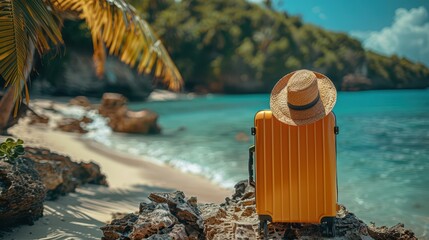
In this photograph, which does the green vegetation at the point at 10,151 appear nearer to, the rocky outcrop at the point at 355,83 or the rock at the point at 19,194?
the rock at the point at 19,194

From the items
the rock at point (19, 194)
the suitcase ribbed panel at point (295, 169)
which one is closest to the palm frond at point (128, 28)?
the rock at point (19, 194)

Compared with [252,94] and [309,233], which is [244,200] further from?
[252,94]

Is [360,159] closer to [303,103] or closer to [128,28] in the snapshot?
[128,28]

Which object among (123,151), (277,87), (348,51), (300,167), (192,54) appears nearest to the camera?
(300,167)

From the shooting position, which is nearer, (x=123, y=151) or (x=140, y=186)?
(x=140, y=186)

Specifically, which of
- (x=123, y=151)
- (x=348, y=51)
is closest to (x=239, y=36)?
(x=348, y=51)

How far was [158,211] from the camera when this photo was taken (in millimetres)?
3572

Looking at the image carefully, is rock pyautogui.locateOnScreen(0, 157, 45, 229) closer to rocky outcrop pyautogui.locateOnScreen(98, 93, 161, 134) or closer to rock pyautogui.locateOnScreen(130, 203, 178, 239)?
rock pyautogui.locateOnScreen(130, 203, 178, 239)

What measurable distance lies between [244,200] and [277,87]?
3.60 ft

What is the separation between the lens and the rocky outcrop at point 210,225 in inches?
136

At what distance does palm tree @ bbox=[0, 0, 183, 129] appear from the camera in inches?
166

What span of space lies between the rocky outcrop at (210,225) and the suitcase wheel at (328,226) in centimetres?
6

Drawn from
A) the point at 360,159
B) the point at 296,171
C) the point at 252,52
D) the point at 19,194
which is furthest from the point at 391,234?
the point at 252,52

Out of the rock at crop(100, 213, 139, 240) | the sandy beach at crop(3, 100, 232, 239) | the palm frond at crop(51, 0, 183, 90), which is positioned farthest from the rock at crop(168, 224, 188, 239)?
the palm frond at crop(51, 0, 183, 90)
